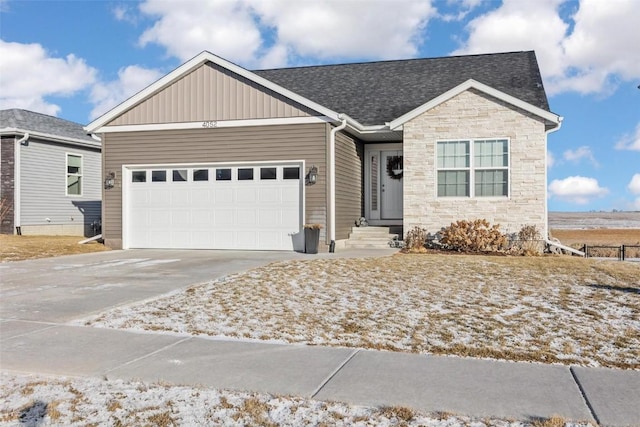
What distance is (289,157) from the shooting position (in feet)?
49.4

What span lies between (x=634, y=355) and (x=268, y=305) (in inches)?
169

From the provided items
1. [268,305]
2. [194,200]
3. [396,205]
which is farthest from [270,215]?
[268,305]

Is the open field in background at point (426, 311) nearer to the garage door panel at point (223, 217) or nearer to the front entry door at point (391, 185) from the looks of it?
the garage door panel at point (223, 217)

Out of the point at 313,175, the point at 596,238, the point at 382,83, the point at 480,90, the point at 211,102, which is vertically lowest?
the point at 596,238

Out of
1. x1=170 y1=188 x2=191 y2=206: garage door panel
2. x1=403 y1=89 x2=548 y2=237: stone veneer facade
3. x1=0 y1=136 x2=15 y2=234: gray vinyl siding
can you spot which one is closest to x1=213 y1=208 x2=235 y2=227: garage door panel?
x1=170 y1=188 x2=191 y2=206: garage door panel

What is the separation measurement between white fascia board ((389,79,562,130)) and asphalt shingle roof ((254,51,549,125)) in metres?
0.80

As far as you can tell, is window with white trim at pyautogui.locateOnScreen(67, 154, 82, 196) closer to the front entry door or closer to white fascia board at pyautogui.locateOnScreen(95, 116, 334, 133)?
white fascia board at pyautogui.locateOnScreen(95, 116, 334, 133)

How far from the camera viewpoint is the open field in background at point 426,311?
551 centimetres

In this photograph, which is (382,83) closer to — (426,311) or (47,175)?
(426,311)

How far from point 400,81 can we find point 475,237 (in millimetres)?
6622

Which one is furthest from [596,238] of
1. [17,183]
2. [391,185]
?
[17,183]

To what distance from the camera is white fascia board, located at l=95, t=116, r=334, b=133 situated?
14.9 metres

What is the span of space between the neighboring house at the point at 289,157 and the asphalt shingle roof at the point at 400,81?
0.37 ft

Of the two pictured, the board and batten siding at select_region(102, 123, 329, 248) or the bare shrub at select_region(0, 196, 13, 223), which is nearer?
the board and batten siding at select_region(102, 123, 329, 248)
